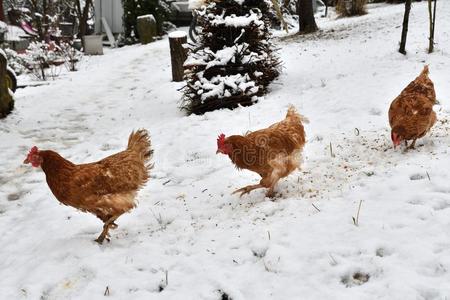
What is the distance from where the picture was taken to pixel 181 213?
433 cm

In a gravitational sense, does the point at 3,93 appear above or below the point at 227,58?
below

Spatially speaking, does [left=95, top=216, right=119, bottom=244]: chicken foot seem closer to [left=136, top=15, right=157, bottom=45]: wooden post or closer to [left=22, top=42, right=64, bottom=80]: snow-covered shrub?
[left=22, top=42, right=64, bottom=80]: snow-covered shrub

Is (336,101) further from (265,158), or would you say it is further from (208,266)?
(208,266)

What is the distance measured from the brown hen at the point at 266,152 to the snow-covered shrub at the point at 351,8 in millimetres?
14631

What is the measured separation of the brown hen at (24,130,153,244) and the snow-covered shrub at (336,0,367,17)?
51.6 ft

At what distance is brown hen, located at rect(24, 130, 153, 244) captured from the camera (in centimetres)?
364

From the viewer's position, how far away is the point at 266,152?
410 centimetres

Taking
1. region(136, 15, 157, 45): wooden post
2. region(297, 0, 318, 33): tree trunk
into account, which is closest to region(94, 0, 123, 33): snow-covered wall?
region(136, 15, 157, 45): wooden post

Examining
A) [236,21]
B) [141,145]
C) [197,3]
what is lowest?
[141,145]

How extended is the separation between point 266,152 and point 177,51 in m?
7.16

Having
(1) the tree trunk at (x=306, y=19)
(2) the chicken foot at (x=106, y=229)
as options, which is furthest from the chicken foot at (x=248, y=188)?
(1) the tree trunk at (x=306, y=19)

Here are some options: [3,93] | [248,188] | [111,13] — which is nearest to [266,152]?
[248,188]

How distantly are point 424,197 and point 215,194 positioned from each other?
7.05 ft

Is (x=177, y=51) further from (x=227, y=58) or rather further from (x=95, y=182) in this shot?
(x=95, y=182)
